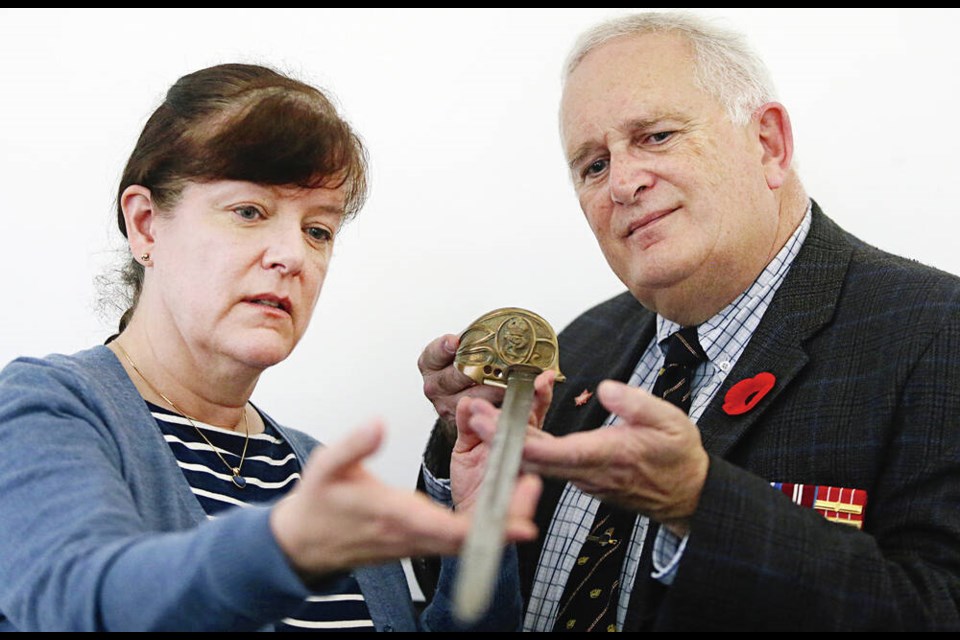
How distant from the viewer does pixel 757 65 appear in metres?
1.84

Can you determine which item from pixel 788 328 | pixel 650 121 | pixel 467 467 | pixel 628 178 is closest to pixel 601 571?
pixel 467 467

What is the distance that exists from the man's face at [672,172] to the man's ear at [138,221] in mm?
776

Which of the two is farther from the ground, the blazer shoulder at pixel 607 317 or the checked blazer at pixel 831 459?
the blazer shoulder at pixel 607 317

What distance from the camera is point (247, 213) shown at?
144 cm

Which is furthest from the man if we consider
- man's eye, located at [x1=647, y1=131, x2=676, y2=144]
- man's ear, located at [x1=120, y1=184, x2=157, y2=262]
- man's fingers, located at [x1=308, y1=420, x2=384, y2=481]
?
man's ear, located at [x1=120, y1=184, x2=157, y2=262]

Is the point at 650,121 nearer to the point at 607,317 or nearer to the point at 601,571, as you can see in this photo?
the point at 607,317

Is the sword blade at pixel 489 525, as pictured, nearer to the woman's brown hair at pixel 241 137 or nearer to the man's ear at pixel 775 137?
the woman's brown hair at pixel 241 137

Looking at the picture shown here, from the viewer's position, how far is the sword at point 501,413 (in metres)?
0.76

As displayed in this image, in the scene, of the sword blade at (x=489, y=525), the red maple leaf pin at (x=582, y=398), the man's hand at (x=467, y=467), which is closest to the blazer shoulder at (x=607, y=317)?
the red maple leaf pin at (x=582, y=398)

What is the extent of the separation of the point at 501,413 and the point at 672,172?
731 mm

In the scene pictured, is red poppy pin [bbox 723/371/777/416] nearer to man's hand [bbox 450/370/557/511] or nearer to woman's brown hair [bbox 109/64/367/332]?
man's hand [bbox 450/370/557/511]

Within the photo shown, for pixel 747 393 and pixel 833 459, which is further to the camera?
pixel 747 393
